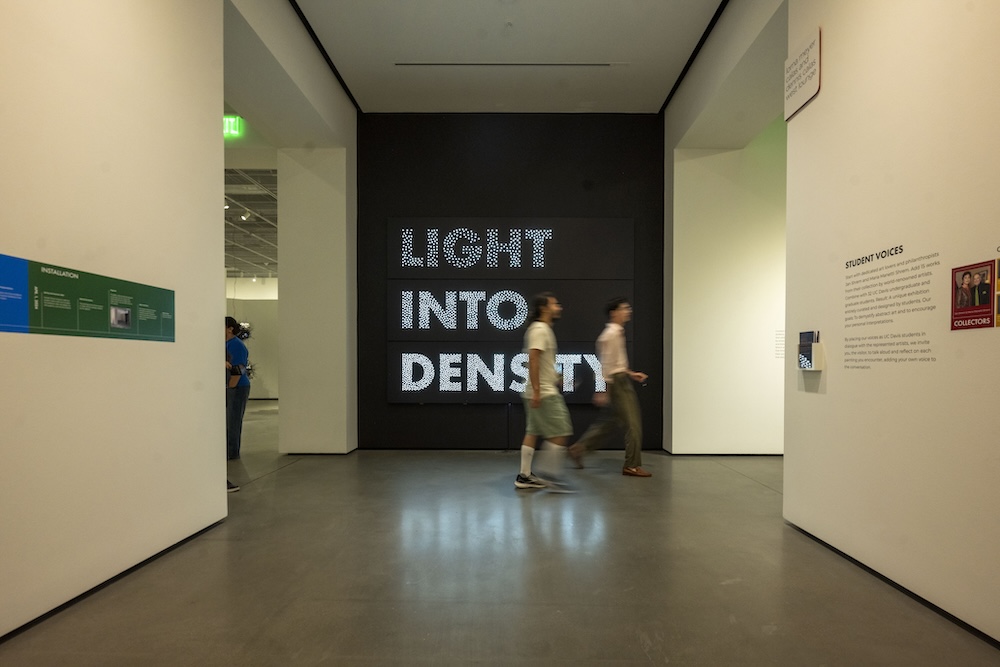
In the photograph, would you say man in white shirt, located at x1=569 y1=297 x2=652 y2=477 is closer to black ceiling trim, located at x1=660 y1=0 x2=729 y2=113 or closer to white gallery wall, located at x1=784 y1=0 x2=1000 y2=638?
white gallery wall, located at x1=784 y1=0 x2=1000 y2=638

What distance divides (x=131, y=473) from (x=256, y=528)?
0.94 meters

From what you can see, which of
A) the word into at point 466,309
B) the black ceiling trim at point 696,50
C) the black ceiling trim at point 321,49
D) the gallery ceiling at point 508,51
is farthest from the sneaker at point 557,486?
the black ceiling trim at point 321,49

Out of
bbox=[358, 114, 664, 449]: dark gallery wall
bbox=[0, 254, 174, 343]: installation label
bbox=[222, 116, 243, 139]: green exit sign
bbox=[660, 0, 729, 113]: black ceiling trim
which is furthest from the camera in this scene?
bbox=[222, 116, 243, 139]: green exit sign

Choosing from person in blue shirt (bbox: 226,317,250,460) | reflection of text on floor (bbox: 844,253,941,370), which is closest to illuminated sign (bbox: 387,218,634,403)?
person in blue shirt (bbox: 226,317,250,460)

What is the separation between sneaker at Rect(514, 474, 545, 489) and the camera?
4.96 metres

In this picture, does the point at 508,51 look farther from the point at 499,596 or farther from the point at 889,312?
the point at 499,596

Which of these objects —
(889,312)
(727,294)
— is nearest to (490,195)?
(727,294)

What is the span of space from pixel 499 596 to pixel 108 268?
229 centimetres

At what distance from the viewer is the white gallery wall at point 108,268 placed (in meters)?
2.38

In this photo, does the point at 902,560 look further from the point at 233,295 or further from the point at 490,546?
the point at 233,295

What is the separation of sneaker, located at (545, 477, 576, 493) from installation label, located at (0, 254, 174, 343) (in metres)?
2.91

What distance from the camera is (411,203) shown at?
7.16m

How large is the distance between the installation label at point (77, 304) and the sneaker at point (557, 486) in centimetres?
291

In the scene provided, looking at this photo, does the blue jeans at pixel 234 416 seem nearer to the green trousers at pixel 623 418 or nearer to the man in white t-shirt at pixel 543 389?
the man in white t-shirt at pixel 543 389
